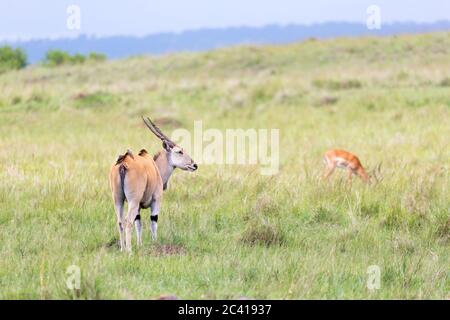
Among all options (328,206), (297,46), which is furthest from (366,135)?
(297,46)

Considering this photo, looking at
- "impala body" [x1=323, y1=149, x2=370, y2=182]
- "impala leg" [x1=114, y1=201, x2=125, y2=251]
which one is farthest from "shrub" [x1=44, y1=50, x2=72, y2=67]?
"impala leg" [x1=114, y1=201, x2=125, y2=251]

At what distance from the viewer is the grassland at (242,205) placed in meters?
7.09

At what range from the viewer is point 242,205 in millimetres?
10336

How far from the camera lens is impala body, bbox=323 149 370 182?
13211 millimetres

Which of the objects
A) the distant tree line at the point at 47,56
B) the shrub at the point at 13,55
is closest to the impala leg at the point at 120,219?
the distant tree line at the point at 47,56

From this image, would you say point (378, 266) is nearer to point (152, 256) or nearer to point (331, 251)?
point (331, 251)

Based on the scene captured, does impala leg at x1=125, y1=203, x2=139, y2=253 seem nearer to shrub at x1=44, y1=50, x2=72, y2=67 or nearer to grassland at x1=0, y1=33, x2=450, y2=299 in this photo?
grassland at x1=0, y1=33, x2=450, y2=299

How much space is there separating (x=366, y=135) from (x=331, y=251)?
1088 centimetres

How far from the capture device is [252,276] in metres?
7.23

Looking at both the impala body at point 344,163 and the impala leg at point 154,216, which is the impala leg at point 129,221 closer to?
the impala leg at point 154,216

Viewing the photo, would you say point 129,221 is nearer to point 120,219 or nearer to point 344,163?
point 120,219

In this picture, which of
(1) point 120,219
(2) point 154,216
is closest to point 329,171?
(2) point 154,216

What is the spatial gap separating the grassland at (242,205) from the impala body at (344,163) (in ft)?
0.67

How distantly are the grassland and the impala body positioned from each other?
204 millimetres
